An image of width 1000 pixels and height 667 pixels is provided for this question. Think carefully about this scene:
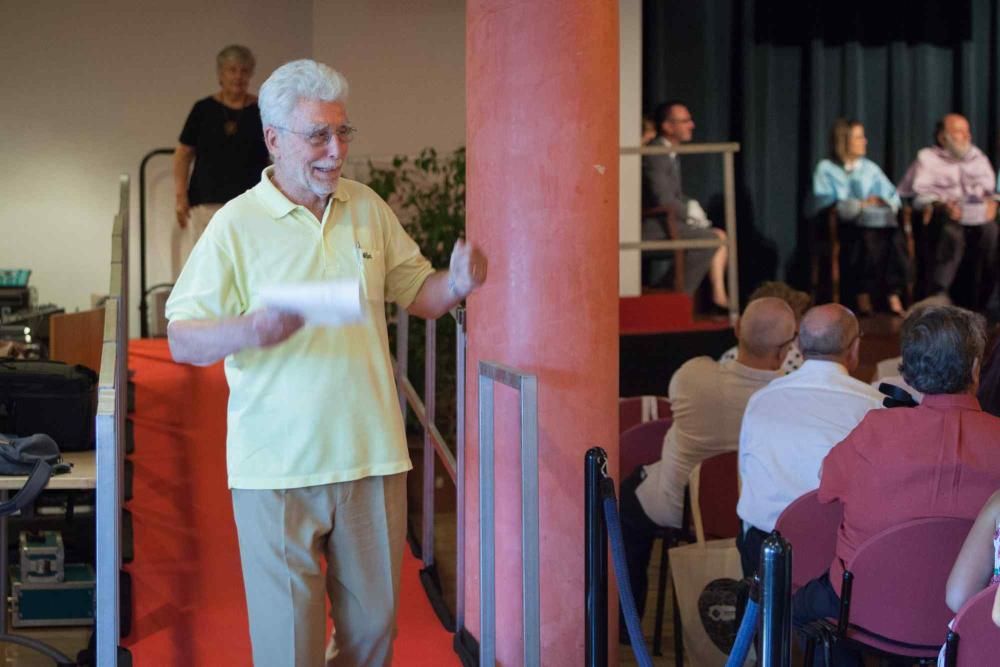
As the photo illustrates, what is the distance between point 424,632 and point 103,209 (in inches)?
230

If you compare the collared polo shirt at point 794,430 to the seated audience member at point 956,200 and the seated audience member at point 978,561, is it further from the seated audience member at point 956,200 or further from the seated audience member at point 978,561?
the seated audience member at point 956,200

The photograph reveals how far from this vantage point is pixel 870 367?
803 centimetres

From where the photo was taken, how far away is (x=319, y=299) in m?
2.22

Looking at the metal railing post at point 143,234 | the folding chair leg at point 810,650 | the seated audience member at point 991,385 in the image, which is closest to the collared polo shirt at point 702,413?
the seated audience member at point 991,385

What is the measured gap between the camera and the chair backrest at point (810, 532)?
3223 millimetres

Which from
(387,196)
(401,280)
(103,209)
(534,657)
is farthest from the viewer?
(103,209)

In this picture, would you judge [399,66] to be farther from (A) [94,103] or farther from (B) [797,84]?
(B) [797,84]

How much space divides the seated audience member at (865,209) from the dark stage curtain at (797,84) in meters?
0.72

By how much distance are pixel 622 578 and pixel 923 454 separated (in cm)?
75

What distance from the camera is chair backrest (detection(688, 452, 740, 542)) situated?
3984mm

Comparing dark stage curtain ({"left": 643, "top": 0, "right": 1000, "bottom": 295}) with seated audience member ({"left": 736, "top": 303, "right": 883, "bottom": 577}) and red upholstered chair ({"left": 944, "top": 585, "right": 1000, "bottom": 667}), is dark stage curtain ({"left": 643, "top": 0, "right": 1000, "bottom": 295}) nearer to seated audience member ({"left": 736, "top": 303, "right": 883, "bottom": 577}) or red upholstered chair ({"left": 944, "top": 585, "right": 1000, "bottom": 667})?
seated audience member ({"left": 736, "top": 303, "right": 883, "bottom": 577})

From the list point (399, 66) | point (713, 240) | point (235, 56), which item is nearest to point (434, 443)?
point (235, 56)

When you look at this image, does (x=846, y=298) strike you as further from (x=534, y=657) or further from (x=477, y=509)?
(x=534, y=657)

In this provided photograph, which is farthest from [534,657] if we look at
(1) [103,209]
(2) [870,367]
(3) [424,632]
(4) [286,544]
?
(1) [103,209]
